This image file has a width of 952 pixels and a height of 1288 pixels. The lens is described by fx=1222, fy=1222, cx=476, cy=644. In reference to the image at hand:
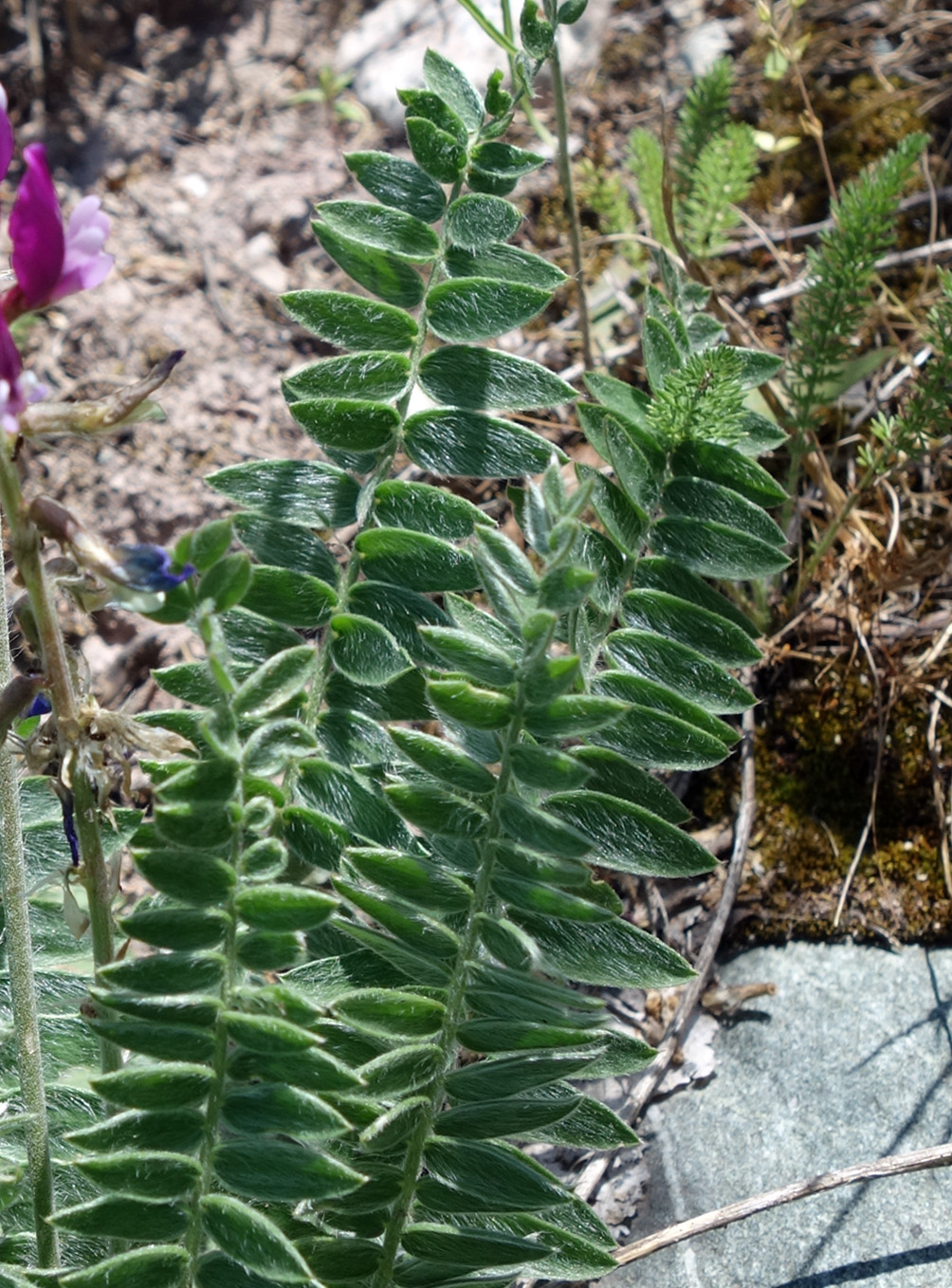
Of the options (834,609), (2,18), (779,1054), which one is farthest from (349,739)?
(2,18)

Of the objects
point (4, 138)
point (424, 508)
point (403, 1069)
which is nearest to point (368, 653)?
point (424, 508)

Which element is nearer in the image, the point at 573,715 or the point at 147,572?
the point at 147,572

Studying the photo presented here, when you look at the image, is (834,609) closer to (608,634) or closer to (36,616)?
(608,634)

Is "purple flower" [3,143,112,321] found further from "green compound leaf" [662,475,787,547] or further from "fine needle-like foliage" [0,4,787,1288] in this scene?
"green compound leaf" [662,475,787,547]

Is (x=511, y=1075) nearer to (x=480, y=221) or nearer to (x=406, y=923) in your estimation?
(x=406, y=923)

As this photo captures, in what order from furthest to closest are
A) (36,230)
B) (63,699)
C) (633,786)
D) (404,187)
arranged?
(404,187), (633,786), (63,699), (36,230)

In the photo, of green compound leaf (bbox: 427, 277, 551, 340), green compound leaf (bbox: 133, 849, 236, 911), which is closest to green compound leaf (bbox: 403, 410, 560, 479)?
green compound leaf (bbox: 427, 277, 551, 340)

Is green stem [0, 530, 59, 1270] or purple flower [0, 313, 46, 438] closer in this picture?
purple flower [0, 313, 46, 438]
